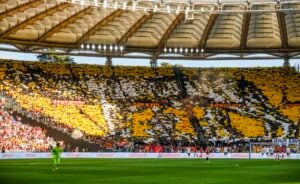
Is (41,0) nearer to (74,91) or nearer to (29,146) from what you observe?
(29,146)

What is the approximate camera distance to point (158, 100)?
2881 inches

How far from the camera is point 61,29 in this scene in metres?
67.0

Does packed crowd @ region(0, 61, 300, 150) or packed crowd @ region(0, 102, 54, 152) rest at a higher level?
packed crowd @ region(0, 61, 300, 150)

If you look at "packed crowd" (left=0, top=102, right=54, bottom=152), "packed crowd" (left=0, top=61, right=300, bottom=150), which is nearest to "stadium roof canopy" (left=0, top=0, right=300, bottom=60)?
"packed crowd" (left=0, top=61, right=300, bottom=150)

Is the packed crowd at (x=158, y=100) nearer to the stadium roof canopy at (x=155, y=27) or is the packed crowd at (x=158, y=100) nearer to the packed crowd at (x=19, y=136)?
the packed crowd at (x=19, y=136)

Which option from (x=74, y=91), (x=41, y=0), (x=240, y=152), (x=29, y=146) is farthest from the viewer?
(x=74, y=91)

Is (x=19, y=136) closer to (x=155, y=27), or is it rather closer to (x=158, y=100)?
(x=155, y=27)

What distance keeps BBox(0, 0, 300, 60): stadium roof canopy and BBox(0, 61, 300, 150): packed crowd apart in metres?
2.92

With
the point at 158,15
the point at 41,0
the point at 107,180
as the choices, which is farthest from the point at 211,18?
the point at 107,180

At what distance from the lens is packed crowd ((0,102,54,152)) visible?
185 ft

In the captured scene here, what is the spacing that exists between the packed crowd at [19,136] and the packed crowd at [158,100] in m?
2.81

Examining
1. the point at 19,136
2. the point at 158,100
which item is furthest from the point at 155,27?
the point at 19,136

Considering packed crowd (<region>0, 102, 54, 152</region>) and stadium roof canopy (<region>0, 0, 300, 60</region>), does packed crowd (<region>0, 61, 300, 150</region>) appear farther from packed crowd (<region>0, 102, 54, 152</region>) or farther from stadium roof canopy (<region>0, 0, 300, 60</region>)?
stadium roof canopy (<region>0, 0, 300, 60</region>)

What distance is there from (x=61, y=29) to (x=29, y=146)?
15621 millimetres
